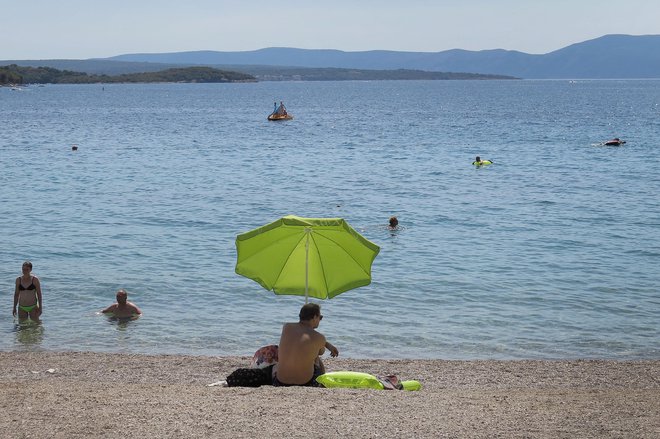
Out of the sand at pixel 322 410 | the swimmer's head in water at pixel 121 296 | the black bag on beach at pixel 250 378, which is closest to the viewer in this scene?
the sand at pixel 322 410

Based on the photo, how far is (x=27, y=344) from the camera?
15.2 meters

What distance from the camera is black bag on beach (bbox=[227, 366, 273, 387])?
10711 mm

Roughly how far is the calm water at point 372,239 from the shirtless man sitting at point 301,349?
14.3 ft

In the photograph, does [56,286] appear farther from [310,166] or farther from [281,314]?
[310,166]

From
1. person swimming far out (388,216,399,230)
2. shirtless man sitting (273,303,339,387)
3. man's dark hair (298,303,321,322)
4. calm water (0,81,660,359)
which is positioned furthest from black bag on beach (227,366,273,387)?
person swimming far out (388,216,399,230)

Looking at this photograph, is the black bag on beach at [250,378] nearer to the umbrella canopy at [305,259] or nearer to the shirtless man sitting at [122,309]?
the umbrella canopy at [305,259]

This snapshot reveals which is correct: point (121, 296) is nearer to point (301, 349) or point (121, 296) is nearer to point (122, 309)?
point (122, 309)

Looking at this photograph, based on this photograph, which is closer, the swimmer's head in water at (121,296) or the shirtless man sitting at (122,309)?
the swimmer's head in water at (121,296)

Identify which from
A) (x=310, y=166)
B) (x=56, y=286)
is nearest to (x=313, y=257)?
(x=56, y=286)

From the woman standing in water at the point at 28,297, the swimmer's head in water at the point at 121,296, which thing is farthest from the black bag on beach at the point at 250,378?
the woman standing in water at the point at 28,297

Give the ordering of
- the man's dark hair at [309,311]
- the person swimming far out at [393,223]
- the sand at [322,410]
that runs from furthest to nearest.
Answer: the person swimming far out at [393,223]
the man's dark hair at [309,311]
the sand at [322,410]

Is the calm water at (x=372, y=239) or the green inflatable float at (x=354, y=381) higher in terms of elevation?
the green inflatable float at (x=354, y=381)

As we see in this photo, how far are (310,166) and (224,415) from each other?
39329 mm

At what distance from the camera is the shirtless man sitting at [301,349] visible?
10266 mm
